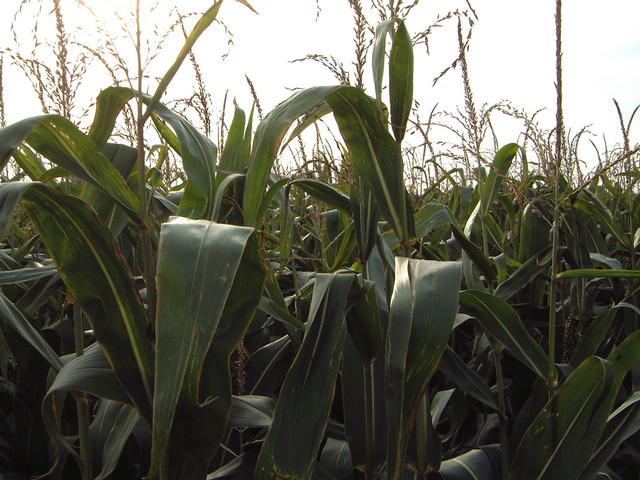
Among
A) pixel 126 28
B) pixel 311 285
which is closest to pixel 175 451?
pixel 311 285

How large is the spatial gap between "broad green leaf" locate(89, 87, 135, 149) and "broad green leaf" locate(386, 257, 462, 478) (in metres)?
0.58

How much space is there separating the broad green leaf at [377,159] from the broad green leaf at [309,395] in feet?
0.62

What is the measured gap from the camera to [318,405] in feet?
2.88

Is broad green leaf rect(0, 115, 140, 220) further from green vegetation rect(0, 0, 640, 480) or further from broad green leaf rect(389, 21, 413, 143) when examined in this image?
broad green leaf rect(389, 21, 413, 143)

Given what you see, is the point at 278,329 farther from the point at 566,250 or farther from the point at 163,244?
the point at 163,244

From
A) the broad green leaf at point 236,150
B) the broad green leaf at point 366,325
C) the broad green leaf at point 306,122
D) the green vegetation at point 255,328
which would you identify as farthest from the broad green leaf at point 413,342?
the broad green leaf at point 236,150

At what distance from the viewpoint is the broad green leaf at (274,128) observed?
0.97 meters

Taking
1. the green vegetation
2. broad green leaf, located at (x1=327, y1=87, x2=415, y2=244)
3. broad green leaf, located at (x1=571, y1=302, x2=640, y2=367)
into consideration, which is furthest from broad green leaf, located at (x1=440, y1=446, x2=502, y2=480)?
broad green leaf, located at (x1=327, y1=87, x2=415, y2=244)

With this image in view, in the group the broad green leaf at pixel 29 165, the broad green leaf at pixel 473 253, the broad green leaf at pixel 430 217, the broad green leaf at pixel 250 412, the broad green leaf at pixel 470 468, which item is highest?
the broad green leaf at pixel 29 165

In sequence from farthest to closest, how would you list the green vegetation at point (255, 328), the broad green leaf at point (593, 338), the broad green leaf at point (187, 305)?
the broad green leaf at point (593, 338)
the green vegetation at point (255, 328)
the broad green leaf at point (187, 305)

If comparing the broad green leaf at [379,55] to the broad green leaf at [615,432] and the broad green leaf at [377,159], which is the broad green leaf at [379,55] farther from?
the broad green leaf at [615,432]

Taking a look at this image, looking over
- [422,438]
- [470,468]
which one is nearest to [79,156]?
[422,438]

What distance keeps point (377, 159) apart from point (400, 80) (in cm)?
15

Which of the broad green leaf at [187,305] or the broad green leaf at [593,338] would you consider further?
the broad green leaf at [593,338]
